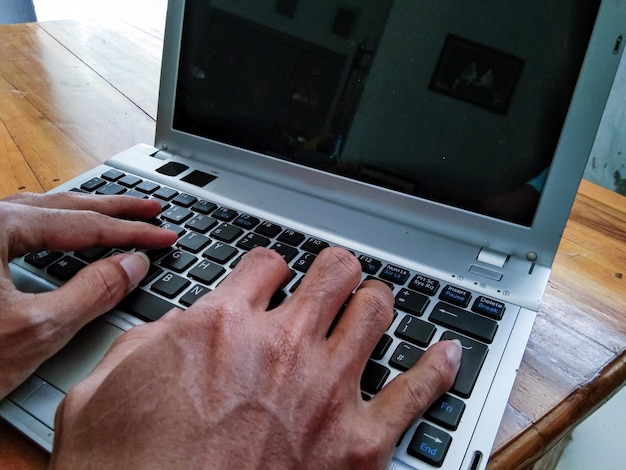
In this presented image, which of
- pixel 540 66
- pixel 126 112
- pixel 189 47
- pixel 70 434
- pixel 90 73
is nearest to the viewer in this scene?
pixel 70 434

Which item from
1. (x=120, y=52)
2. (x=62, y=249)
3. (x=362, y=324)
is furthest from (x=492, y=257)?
(x=120, y=52)

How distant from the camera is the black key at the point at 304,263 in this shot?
0.48 metres

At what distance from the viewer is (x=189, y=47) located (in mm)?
596

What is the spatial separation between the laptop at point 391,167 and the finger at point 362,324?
2 centimetres

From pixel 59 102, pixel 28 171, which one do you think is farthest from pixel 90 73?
pixel 28 171

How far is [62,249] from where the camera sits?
1.57ft

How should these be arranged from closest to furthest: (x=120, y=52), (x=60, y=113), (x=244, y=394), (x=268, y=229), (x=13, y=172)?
(x=244, y=394), (x=268, y=229), (x=13, y=172), (x=60, y=113), (x=120, y=52)

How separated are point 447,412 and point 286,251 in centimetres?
20

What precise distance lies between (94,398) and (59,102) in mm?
645

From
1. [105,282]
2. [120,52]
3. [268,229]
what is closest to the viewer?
[105,282]

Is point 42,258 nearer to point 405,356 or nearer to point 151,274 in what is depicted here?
point 151,274

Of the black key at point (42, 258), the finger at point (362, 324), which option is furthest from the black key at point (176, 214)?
the finger at point (362, 324)

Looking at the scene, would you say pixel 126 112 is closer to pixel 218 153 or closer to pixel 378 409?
pixel 218 153

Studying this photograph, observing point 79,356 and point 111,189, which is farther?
point 111,189
